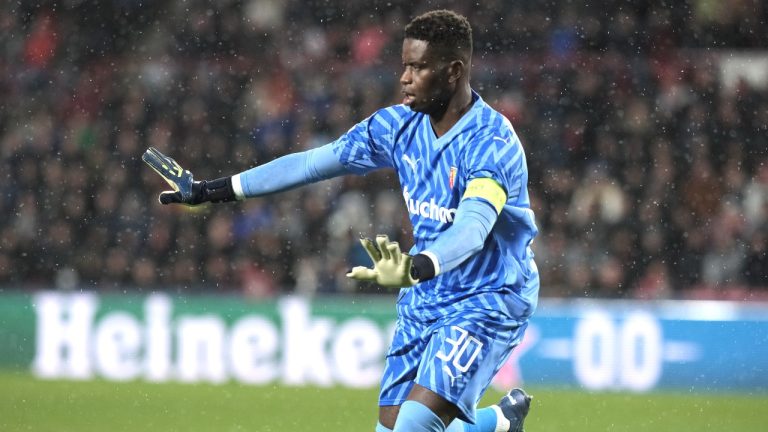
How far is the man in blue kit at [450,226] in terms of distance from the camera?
502 cm

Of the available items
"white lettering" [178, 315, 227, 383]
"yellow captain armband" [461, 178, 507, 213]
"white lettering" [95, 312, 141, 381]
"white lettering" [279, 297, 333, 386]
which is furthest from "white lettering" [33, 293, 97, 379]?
"yellow captain armband" [461, 178, 507, 213]

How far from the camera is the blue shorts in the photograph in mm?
5035

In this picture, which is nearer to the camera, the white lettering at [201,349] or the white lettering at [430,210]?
the white lettering at [430,210]

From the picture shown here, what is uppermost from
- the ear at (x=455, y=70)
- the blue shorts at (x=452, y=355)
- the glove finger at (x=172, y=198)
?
the ear at (x=455, y=70)

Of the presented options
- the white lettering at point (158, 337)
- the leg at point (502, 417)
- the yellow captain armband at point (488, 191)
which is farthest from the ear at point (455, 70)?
the white lettering at point (158, 337)

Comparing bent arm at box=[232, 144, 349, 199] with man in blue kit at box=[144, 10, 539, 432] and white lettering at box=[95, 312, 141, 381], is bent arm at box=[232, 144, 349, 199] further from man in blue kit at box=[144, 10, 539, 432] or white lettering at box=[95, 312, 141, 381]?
white lettering at box=[95, 312, 141, 381]

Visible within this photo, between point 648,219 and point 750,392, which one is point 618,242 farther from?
point 750,392

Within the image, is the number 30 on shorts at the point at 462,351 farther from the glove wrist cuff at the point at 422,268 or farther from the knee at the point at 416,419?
the glove wrist cuff at the point at 422,268

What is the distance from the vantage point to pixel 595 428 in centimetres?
945

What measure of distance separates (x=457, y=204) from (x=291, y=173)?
845mm

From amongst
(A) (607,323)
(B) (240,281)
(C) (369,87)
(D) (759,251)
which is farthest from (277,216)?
(D) (759,251)

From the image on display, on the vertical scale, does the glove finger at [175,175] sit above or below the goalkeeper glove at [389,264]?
above

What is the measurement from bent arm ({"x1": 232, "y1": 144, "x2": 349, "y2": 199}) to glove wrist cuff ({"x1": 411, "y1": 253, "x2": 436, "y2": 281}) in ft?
3.95

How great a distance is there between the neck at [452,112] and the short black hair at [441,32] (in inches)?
6.5
